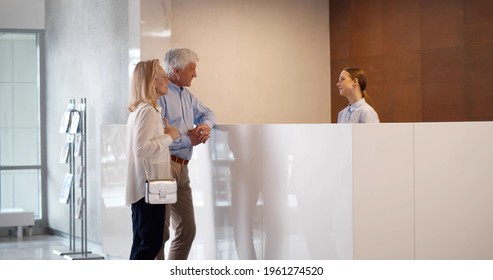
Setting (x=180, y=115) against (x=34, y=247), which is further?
(x=34, y=247)

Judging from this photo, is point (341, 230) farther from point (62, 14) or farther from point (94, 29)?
point (62, 14)

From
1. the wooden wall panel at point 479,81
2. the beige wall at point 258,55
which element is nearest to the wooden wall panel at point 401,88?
the wooden wall panel at point 479,81

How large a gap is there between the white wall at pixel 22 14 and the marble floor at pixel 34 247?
8.71 feet

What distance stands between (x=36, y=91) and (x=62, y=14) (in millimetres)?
1234

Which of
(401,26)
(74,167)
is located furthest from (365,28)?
(74,167)

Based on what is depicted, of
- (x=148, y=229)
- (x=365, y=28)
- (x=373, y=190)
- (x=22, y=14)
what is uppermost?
(x=22, y=14)

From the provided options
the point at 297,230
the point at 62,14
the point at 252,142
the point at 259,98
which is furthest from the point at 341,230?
the point at 62,14

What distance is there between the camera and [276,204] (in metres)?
6.40

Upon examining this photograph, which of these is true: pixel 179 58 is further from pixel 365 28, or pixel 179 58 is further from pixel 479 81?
pixel 365 28

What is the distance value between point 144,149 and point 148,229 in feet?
1.66

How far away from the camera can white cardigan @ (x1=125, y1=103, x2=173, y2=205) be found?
5.75 meters

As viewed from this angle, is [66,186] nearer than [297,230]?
No

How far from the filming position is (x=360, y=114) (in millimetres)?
7285
